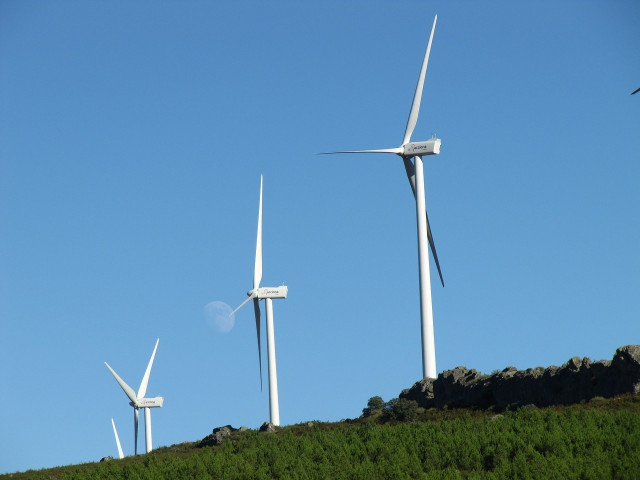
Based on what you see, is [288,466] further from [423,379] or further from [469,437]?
[423,379]

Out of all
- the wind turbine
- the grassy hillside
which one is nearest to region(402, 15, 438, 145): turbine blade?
the grassy hillside

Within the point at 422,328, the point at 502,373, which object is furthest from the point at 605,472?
the point at 422,328

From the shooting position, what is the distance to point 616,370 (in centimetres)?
7462

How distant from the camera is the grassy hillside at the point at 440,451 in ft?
205

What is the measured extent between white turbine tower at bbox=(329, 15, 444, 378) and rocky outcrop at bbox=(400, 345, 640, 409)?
2302mm

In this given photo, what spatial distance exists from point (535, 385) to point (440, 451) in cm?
1411

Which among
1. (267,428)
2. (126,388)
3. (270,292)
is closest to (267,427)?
(267,428)

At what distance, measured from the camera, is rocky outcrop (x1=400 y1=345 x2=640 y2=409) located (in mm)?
74150

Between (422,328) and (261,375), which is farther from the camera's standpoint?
(261,375)

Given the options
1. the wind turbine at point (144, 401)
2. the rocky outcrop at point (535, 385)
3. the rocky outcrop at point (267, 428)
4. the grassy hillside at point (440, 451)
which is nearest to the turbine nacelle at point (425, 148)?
the rocky outcrop at point (535, 385)

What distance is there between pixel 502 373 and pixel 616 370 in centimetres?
1154

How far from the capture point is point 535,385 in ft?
263

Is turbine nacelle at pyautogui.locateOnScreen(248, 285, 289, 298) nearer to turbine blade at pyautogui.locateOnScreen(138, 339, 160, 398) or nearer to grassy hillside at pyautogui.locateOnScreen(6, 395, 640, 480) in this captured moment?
turbine blade at pyautogui.locateOnScreen(138, 339, 160, 398)

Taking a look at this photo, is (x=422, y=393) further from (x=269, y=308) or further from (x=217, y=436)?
(x=269, y=308)
